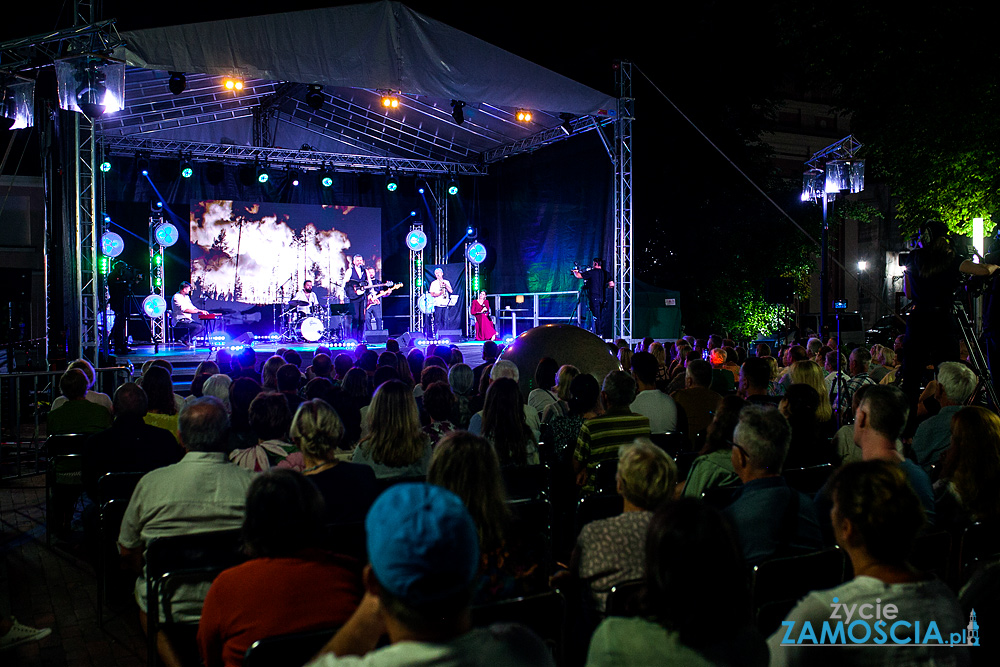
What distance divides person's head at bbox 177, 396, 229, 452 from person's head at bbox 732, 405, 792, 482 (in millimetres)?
2092

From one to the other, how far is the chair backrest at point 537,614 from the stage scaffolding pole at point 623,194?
35.7ft

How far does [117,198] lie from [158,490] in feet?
51.7

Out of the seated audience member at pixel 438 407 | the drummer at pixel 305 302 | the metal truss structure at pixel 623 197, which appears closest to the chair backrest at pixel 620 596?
the seated audience member at pixel 438 407

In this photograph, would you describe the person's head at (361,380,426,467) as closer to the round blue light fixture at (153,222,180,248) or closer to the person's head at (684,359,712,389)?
the person's head at (684,359,712,389)

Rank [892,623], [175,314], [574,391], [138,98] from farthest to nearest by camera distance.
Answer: [175,314] → [138,98] → [574,391] → [892,623]

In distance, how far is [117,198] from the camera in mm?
16438

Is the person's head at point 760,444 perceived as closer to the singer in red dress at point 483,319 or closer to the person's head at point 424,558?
the person's head at point 424,558

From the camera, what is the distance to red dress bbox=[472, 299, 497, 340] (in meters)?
16.6

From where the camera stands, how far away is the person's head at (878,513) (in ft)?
5.69

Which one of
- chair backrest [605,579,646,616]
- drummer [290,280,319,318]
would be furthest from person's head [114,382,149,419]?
drummer [290,280,319,318]

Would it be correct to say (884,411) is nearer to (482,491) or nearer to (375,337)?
→ (482,491)

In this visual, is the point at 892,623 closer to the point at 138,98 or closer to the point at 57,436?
the point at 57,436

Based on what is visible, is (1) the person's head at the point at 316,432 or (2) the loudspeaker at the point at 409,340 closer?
(1) the person's head at the point at 316,432

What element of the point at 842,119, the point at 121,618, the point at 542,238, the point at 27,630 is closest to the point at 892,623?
the point at 27,630
